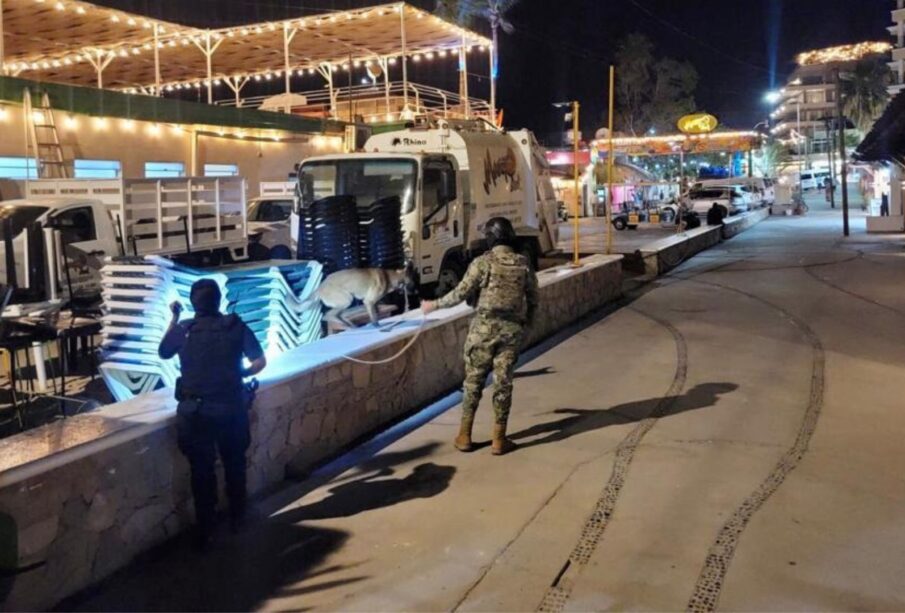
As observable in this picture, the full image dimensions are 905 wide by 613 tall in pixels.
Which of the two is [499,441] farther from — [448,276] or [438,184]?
[438,184]

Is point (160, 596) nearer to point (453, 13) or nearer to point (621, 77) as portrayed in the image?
point (453, 13)

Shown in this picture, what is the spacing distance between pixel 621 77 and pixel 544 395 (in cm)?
6569

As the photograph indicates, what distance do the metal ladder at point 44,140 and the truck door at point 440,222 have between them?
8.83 metres

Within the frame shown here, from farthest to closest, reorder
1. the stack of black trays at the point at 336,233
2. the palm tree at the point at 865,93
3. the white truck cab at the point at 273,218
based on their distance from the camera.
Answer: the palm tree at the point at 865,93 < the white truck cab at the point at 273,218 < the stack of black trays at the point at 336,233

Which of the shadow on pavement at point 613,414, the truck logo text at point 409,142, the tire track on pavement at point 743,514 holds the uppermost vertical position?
the truck logo text at point 409,142

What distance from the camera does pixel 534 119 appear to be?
223ft

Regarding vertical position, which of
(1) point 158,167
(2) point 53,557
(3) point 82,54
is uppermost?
(3) point 82,54

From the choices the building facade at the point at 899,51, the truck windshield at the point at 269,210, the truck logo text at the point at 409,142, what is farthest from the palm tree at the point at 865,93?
the truck logo text at the point at 409,142

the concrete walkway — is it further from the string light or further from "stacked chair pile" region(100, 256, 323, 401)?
the string light

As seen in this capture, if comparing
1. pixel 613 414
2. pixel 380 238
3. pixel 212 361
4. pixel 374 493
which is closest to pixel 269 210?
pixel 380 238

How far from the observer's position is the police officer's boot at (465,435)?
20.9 feet

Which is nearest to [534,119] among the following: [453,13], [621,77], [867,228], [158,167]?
[621,77]

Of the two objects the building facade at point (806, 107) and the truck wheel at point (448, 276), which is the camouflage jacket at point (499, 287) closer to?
the truck wheel at point (448, 276)

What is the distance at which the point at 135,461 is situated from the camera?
449 cm
